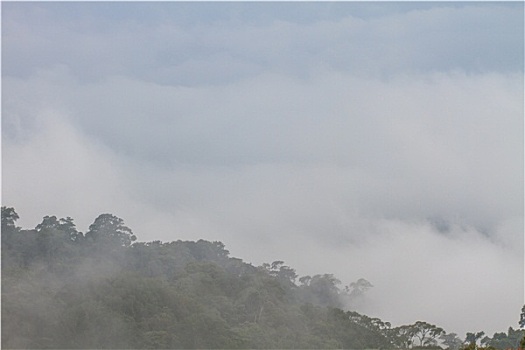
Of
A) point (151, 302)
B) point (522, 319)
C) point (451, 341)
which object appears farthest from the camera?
point (451, 341)

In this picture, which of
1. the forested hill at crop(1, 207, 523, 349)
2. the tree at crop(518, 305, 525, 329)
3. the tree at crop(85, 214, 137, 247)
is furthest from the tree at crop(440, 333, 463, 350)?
the tree at crop(85, 214, 137, 247)

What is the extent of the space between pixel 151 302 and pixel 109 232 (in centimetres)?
1748

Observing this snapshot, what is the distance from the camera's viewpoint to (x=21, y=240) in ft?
193

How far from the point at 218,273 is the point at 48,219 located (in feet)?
47.4

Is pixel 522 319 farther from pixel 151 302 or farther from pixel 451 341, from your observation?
pixel 151 302

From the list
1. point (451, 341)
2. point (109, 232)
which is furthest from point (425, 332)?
point (109, 232)

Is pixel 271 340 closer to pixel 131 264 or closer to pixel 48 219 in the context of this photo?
pixel 131 264

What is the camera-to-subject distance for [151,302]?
49.3 metres

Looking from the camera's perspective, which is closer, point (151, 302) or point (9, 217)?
point (151, 302)

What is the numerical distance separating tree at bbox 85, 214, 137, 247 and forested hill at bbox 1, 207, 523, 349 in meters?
0.09

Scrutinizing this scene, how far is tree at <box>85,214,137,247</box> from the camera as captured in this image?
64.0 metres

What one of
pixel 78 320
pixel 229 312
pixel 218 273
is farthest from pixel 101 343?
pixel 218 273

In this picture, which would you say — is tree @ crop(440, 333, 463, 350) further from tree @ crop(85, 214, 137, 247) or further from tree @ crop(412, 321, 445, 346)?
tree @ crop(85, 214, 137, 247)

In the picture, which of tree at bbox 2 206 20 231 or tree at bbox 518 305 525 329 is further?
tree at bbox 2 206 20 231
